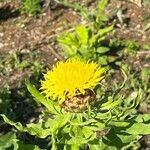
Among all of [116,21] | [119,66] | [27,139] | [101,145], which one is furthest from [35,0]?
[101,145]

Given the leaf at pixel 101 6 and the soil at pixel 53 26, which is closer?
the leaf at pixel 101 6

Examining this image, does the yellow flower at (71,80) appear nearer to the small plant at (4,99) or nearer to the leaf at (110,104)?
the leaf at (110,104)

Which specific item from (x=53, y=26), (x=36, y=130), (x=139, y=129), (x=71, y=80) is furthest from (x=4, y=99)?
(x=71, y=80)

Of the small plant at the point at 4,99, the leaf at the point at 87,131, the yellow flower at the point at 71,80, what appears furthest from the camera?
the small plant at the point at 4,99

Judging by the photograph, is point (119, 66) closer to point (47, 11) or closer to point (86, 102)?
point (47, 11)

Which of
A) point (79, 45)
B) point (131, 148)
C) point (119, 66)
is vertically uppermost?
point (79, 45)

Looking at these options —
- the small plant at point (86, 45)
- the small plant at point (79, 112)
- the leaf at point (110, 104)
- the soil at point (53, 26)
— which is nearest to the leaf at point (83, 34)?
the small plant at point (86, 45)

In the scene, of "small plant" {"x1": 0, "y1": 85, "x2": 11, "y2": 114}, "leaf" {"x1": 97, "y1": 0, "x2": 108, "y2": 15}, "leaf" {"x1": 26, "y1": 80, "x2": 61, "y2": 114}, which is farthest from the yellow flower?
"leaf" {"x1": 97, "y1": 0, "x2": 108, "y2": 15}
